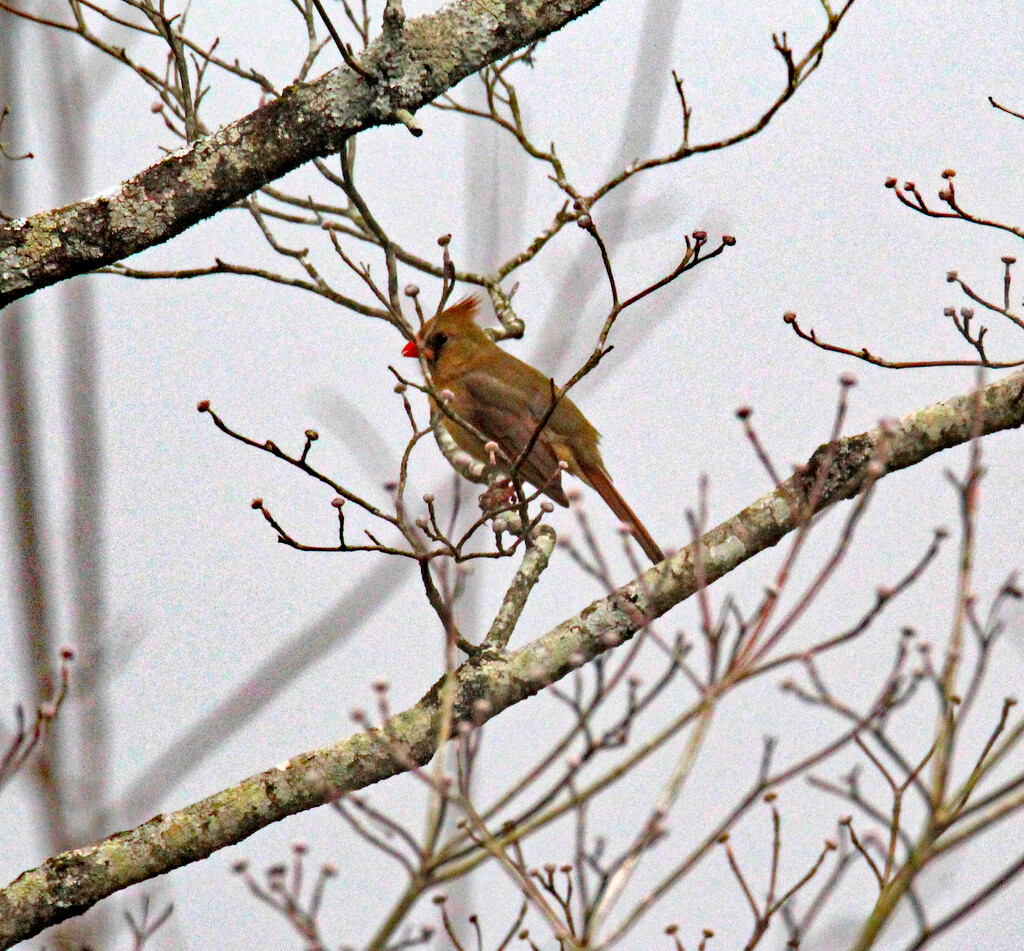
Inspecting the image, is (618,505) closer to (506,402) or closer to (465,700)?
(506,402)

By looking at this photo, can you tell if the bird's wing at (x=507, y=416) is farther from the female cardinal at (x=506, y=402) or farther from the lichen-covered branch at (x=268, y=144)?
the lichen-covered branch at (x=268, y=144)

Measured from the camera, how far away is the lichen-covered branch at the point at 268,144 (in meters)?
2.37

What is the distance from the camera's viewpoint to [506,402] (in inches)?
190

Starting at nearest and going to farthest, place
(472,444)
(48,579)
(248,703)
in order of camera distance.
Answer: (48,579) < (248,703) < (472,444)

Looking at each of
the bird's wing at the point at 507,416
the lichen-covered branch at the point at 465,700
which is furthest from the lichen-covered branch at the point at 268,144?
the bird's wing at the point at 507,416

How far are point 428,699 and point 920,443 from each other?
3.79ft

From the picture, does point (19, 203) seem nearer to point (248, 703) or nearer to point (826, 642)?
point (248, 703)

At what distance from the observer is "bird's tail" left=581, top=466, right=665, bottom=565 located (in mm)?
4453

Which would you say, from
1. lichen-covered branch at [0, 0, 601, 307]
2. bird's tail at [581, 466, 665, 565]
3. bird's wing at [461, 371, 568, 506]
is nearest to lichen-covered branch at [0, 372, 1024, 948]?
lichen-covered branch at [0, 0, 601, 307]

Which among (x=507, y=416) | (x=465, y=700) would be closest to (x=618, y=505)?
(x=507, y=416)

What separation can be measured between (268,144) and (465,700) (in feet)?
3.69

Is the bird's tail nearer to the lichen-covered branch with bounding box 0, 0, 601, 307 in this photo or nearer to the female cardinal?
the female cardinal

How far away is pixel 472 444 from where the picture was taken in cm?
415

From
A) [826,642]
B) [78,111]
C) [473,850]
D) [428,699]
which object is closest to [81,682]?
[428,699]
